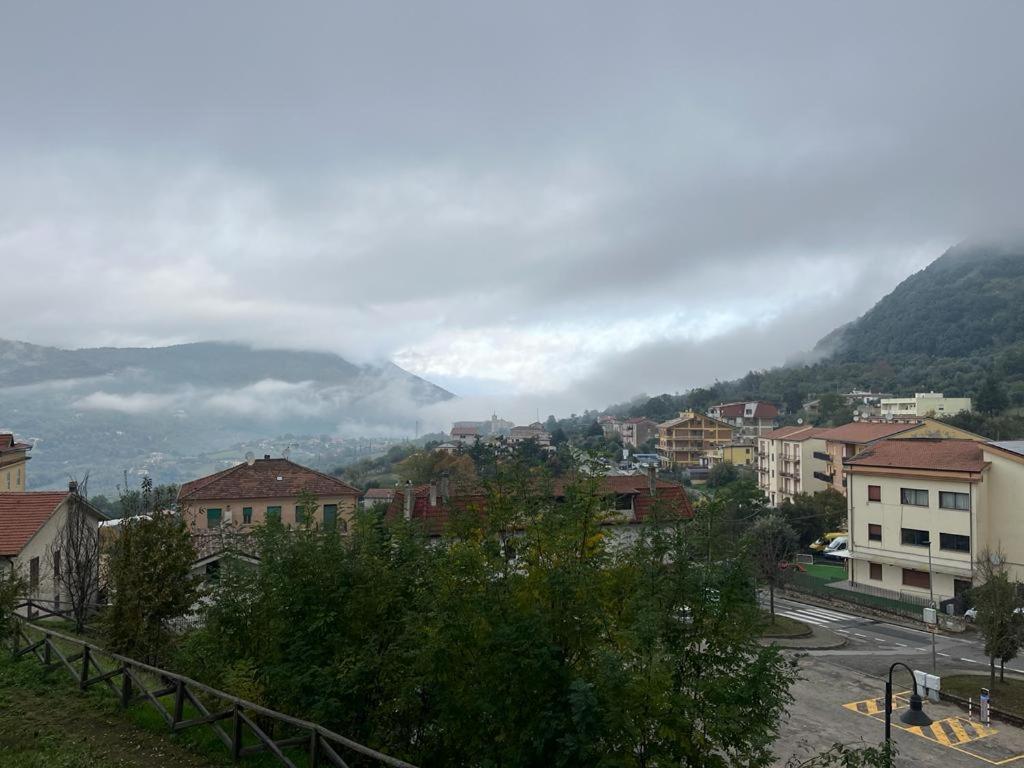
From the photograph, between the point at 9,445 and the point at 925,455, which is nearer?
the point at 925,455

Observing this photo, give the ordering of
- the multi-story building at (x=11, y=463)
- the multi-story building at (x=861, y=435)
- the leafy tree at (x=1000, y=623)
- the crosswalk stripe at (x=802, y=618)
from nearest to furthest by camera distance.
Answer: the leafy tree at (x=1000, y=623) < the crosswalk stripe at (x=802, y=618) < the multi-story building at (x=11, y=463) < the multi-story building at (x=861, y=435)

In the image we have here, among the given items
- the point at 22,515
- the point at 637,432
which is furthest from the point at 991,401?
the point at 22,515

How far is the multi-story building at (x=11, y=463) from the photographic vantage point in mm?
50062

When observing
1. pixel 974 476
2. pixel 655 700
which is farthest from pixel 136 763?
pixel 974 476

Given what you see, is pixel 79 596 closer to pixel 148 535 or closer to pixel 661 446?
pixel 148 535

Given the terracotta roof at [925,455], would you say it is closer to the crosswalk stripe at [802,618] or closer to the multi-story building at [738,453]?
the crosswalk stripe at [802,618]

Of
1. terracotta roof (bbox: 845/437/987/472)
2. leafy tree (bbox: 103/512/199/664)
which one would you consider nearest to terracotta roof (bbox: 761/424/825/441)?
terracotta roof (bbox: 845/437/987/472)

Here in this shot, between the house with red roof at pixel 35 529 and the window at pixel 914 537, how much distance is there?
46.5 metres

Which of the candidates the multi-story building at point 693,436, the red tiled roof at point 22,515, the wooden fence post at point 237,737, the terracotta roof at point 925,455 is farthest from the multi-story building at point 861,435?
the wooden fence post at point 237,737

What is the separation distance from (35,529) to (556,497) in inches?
1000

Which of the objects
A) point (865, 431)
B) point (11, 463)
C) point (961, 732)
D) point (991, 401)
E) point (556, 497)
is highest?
point (991, 401)

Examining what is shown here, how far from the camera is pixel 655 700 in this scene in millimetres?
7750

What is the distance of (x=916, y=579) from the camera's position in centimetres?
4672

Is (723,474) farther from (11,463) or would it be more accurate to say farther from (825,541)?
(11,463)
